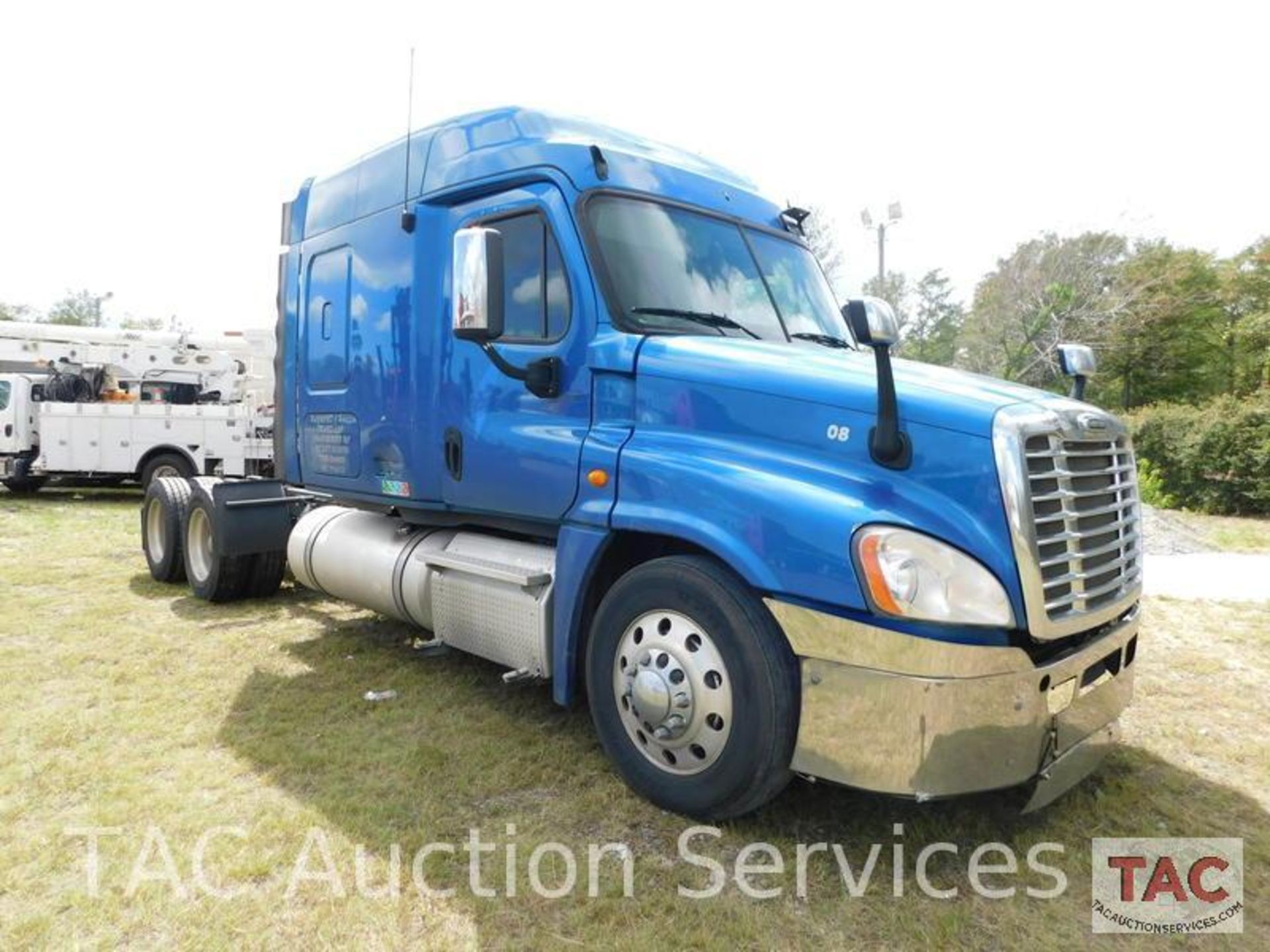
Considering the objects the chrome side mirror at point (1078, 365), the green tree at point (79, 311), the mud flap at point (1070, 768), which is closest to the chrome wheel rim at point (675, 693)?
the mud flap at point (1070, 768)

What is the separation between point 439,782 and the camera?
3.69 meters

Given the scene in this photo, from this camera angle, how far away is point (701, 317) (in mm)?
3914

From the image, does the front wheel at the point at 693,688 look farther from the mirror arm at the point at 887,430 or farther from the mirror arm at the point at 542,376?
the mirror arm at the point at 542,376


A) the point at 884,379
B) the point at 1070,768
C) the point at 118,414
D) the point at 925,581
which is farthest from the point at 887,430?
the point at 118,414

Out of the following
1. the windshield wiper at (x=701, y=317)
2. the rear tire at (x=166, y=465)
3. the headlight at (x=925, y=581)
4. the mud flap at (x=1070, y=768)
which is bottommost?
the rear tire at (x=166, y=465)

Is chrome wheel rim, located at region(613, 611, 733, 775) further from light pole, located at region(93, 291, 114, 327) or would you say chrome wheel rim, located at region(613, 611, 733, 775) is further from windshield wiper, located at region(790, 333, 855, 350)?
light pole, located at region(93, 291, 114, 327)

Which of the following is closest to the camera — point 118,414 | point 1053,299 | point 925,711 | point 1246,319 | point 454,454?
point 925,711

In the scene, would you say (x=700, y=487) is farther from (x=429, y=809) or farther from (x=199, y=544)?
(x=199, y=544)

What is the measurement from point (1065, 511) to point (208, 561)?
6628 mm

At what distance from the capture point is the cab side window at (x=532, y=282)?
13.1 feet

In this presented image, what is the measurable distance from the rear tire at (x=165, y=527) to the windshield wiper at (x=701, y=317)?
5.57m

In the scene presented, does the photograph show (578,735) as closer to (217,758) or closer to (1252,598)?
(217,758)

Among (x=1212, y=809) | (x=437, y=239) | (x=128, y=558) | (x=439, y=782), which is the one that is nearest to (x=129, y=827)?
(x=439, y=782)

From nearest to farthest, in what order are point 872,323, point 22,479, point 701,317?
1. point 872,323
2. point 701,317
3. point 22,479
